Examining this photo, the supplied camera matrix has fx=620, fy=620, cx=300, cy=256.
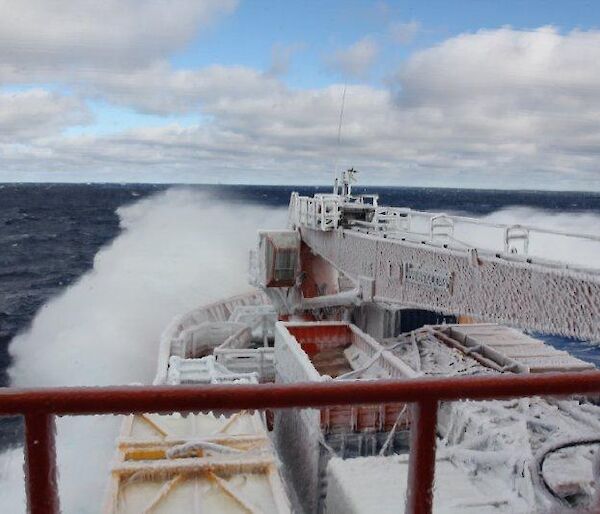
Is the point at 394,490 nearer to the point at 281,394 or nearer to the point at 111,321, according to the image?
the point at 281,394

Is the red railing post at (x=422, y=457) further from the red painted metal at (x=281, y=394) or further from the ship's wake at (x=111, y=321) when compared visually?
the ship's wake at (x=111, y=321)

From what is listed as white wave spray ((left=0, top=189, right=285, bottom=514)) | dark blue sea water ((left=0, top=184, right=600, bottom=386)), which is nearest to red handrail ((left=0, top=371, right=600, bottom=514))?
white wave spray ((left=0, top=189, right=285, bottom=514))

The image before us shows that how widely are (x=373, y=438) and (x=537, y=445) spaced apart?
3486mm

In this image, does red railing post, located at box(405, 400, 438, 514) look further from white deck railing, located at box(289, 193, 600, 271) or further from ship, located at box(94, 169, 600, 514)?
white deck railing, located at box(289, 193, 600, 271)

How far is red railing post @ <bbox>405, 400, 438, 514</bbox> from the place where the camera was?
200 centimetres

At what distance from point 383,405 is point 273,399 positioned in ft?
3.36

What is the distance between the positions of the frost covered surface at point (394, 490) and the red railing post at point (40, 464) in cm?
630

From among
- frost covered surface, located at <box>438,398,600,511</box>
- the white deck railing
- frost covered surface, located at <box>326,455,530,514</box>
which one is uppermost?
the white deck railing

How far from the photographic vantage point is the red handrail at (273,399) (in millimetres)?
1800

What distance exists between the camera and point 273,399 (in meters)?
1.89

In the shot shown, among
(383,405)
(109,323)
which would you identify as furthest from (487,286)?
(109,323)

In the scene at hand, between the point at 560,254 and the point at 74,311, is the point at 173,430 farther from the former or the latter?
the point at 560,254

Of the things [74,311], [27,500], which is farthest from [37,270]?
[27,500]

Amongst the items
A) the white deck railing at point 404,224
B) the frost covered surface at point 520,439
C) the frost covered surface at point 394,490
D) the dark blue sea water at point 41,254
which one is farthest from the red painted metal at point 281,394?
the dark blue sea water at point 41,254
